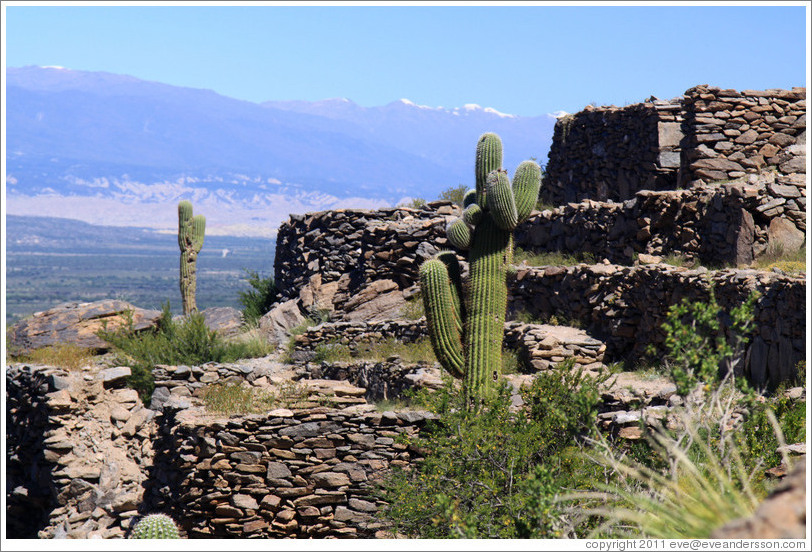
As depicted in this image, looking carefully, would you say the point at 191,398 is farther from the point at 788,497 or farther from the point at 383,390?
the point at 788,497

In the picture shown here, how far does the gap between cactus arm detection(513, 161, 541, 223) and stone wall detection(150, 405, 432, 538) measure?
3.03 meters

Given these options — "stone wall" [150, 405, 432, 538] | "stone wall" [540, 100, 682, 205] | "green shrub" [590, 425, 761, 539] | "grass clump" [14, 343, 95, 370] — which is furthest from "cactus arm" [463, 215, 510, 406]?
"grass clump" [14, 343, 95, 370]

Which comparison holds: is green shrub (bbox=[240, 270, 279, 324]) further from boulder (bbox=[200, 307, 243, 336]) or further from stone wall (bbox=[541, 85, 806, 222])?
stone wall (bbox=[541, 85, 806, 222])

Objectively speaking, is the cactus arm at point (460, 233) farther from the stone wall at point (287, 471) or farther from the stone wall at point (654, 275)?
the stone wall at point (654, 275)

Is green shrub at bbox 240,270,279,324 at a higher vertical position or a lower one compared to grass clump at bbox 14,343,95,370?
higher

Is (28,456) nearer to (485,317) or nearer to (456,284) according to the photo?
(456,284)

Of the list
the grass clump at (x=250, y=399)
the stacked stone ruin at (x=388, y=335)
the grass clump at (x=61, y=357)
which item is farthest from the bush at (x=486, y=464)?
the grass clump at (x=61, y=357)

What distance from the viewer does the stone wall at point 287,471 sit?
32.8ft

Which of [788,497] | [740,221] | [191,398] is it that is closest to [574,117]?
[740,221]

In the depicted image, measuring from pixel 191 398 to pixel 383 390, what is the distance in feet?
9.26

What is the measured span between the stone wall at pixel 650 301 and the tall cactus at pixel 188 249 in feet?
26.1

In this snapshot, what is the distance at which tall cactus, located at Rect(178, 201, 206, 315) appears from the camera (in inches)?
764

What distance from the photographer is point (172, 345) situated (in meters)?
15.3

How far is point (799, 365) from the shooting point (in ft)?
30.3
